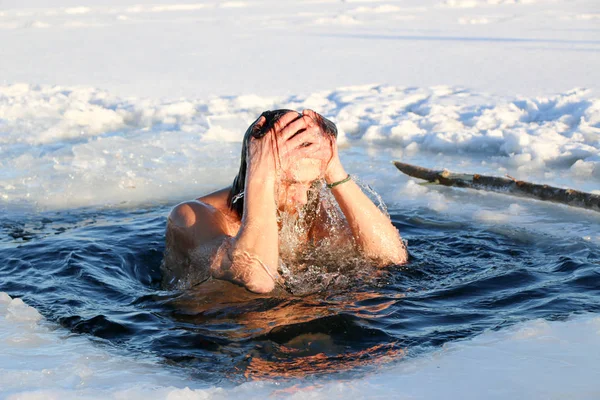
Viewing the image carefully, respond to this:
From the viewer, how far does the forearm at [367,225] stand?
3.98 m

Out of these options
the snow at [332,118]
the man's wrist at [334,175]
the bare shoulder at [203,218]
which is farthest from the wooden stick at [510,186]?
the bare shoulder at [203,218]

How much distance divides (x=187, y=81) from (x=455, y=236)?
22.0ft

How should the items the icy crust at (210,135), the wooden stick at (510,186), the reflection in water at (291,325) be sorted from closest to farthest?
the reflection in water at (291,325) → the wooden stick at (510,186) → the icy crust at (210,135)

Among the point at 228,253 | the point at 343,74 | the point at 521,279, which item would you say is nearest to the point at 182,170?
the point at 228,253

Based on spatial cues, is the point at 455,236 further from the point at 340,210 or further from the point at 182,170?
the point at 182,170

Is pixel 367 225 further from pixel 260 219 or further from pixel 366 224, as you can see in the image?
pixel 260 219

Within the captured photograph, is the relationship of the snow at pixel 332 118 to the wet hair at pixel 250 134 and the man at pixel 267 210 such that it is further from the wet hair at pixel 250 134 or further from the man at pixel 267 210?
the wet hair at pixel 250 134

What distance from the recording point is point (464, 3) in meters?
17.8

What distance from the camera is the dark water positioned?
10.1 ft

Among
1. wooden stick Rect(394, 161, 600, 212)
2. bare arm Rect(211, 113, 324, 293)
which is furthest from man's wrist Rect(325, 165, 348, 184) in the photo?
wooden stick Rect(394, 161, 600, 212)

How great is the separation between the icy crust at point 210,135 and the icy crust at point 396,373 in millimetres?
2980

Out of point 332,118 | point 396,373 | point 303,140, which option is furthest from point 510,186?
point 332,118

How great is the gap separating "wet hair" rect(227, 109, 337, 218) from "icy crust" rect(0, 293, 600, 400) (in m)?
1.11

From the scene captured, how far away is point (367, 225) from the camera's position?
404 cm
